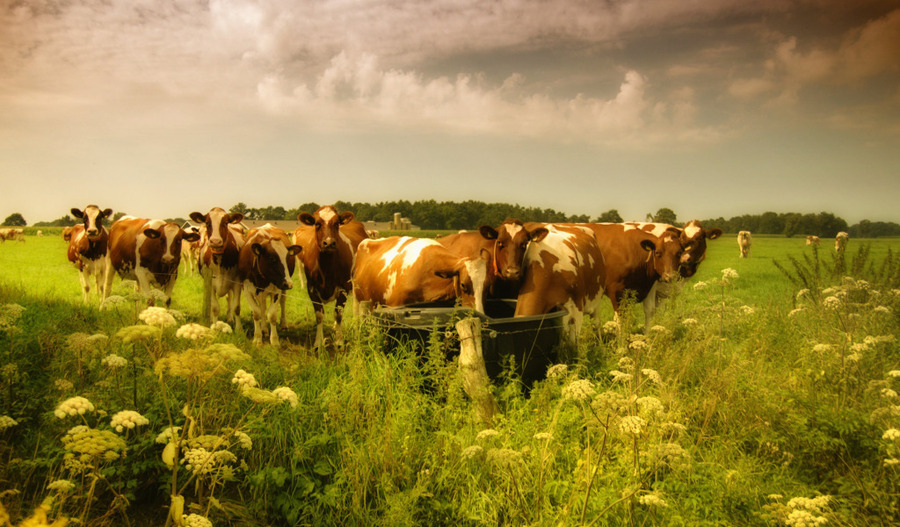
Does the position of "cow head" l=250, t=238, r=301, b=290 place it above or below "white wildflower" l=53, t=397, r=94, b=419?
above

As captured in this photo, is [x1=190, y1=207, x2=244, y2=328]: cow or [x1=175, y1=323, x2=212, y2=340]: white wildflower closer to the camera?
[x1=175, y1=323, x2=212, y2=340]: white wildflower

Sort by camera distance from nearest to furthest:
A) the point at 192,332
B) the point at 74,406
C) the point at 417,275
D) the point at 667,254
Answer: the point at 74,406 < the point at 192,332 < the point at 417,275 < the point at 667,254

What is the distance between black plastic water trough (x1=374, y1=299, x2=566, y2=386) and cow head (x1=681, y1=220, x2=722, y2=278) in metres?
4.98

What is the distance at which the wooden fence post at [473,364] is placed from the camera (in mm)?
4465

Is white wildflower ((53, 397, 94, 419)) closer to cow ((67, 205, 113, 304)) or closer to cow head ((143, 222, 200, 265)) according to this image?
cow head ((143, 222, 200, 265))

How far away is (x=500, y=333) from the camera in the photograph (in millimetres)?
4816

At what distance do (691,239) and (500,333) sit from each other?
6.34 m

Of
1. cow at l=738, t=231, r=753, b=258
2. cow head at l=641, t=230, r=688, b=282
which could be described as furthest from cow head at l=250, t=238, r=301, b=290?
cow at l=738, t=231, r=753, b=258

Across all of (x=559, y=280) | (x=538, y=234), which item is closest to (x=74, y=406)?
(x=559, y=280)

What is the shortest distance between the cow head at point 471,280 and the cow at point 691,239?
4.72 meters

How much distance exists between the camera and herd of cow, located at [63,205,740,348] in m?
6.73

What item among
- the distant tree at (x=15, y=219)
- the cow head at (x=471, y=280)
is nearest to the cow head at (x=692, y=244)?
the cow head at (x=471, y=280)

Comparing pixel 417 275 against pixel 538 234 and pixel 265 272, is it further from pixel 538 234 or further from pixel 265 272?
pixel 265 272

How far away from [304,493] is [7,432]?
2.35 m
